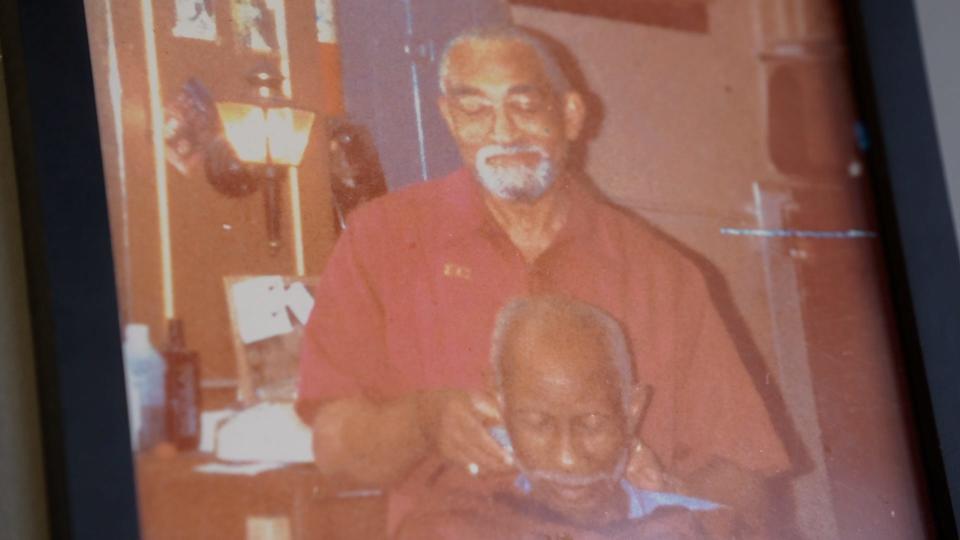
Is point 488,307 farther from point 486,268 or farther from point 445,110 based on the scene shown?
point 445,110

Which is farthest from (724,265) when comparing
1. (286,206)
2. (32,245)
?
(32,245)

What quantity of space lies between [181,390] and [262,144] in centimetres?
23

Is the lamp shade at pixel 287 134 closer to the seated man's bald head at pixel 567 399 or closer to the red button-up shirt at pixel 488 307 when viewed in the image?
the red button-up shirt at pixel 488 307

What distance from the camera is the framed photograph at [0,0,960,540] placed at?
99 centimetres

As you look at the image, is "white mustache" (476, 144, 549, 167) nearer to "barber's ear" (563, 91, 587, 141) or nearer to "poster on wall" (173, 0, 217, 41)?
"barber's ear" (563, 91, 587, 141)

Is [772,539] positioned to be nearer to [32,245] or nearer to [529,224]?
[529,224]

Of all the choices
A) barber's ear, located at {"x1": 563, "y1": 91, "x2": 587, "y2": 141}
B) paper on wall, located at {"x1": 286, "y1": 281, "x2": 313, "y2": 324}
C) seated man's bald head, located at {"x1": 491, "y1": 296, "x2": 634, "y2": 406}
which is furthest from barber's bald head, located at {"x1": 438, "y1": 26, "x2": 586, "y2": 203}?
paper on wall, located at {"x1": 286, "y1": 281, "x2": 313, "y2": 324}

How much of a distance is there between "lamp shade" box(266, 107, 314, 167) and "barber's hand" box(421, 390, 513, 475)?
245 mm

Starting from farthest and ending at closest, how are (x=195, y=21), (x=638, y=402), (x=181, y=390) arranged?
(x=638, y=402) < (x=195, y=21) < (x=181, y=390)

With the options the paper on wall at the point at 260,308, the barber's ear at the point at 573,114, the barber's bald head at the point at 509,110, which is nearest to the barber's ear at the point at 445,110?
the barber's bald head at the point at 509,110

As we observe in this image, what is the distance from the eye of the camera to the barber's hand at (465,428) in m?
1.10

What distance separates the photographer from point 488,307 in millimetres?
1159

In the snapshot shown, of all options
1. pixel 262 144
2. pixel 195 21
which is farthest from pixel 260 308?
pixel 195 21

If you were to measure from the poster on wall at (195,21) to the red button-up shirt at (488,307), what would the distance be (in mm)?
207
